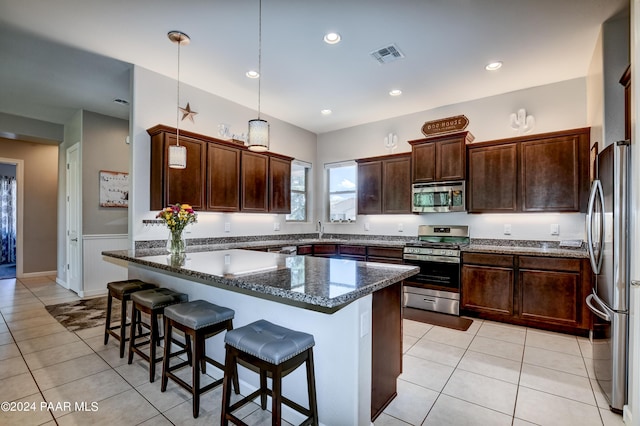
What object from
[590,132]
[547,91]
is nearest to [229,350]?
[590,132]

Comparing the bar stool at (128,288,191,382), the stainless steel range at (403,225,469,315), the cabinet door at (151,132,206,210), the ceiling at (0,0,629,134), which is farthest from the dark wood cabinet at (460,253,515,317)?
the cabinet door at (151,132,206,210)

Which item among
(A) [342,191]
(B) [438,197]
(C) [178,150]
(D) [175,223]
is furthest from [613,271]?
(A) [342,191]

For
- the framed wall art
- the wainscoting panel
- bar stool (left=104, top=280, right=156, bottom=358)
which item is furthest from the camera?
the framed wall art

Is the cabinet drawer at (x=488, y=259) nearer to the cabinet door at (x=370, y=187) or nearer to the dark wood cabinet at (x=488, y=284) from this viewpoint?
the dark wood cabinet at (x=488, y=284)

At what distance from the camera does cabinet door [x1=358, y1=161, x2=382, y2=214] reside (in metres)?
5.14

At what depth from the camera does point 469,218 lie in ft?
14.6

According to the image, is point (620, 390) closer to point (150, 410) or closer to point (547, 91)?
point (150, 410)

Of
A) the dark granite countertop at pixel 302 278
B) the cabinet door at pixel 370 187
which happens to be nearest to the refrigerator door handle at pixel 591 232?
the dark granite countertop at pixel 302 278

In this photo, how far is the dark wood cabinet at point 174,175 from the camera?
138 inches

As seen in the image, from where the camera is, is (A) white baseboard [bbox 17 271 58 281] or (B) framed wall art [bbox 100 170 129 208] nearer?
(B) framed wall art [bbox 100 170 129 208]

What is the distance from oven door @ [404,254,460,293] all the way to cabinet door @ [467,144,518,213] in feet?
2.87

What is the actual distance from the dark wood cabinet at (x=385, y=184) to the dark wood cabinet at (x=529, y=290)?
140cm

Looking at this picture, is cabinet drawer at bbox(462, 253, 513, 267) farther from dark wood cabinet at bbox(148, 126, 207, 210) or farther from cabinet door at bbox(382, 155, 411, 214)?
dark wood cabinet at bbox(148, 126, 207, 210)

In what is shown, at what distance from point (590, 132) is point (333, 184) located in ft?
12.7
